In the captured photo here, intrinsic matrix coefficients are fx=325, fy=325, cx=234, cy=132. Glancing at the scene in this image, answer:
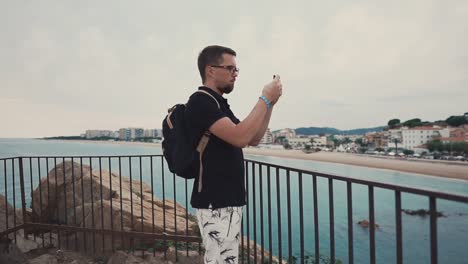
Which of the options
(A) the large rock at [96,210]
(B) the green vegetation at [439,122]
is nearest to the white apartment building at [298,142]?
(B) the green vegetation at [439,122]

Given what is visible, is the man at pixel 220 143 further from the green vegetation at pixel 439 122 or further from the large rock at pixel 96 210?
the green vegetation at pixel 439 122

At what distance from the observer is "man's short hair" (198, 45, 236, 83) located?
1854mm

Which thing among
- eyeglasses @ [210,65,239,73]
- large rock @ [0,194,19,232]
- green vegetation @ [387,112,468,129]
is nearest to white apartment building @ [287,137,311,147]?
green vegetation @ [387,112,468,129]

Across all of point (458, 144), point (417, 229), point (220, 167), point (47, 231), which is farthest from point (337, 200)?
point (458, 144)

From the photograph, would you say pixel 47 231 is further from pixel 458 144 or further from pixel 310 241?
pixel 458 144

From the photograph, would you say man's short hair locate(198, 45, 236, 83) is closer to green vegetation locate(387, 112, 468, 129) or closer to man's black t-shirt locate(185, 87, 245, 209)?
man's black t-shirt locate(185, 87, 245, 209)

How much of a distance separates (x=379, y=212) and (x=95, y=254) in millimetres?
24520

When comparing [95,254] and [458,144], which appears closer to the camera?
[95,254]

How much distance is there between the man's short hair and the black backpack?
21 centimetres

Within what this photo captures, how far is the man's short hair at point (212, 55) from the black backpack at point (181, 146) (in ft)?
0.68

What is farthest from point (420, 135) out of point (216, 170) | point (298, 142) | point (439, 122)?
point (216, 170)

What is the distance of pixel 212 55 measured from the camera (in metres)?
1.86

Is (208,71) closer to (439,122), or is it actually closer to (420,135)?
(420,135)

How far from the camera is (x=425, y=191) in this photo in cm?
138
